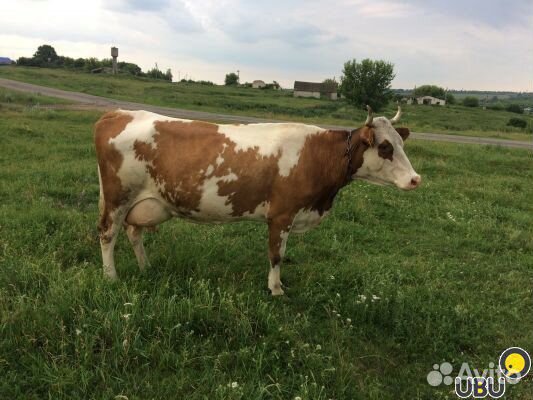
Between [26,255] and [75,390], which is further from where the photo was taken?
[26,255]

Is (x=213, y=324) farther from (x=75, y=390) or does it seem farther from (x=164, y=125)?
(x=164, y=125)

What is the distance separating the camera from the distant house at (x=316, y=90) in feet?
311

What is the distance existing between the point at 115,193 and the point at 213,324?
2.05m

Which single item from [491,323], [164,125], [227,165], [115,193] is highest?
[164,125]

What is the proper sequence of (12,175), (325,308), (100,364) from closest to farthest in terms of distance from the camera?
(100,364) < (325,308) < (12,175)

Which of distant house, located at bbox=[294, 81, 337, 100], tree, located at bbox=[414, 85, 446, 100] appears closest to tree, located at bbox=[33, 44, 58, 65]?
distant house, located at bbox=[294, 81, 337, 100]

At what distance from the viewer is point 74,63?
113438 mm

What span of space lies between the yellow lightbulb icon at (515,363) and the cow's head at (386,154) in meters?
1.99

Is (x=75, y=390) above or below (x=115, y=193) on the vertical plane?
below

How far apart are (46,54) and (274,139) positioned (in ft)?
437

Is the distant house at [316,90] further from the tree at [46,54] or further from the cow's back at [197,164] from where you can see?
the cow's back at [197,164]

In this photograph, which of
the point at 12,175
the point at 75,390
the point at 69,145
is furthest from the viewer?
the point at 69,145

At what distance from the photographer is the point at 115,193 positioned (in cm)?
506

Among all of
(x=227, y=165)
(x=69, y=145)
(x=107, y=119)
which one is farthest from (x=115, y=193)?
(x=69, y=145)
